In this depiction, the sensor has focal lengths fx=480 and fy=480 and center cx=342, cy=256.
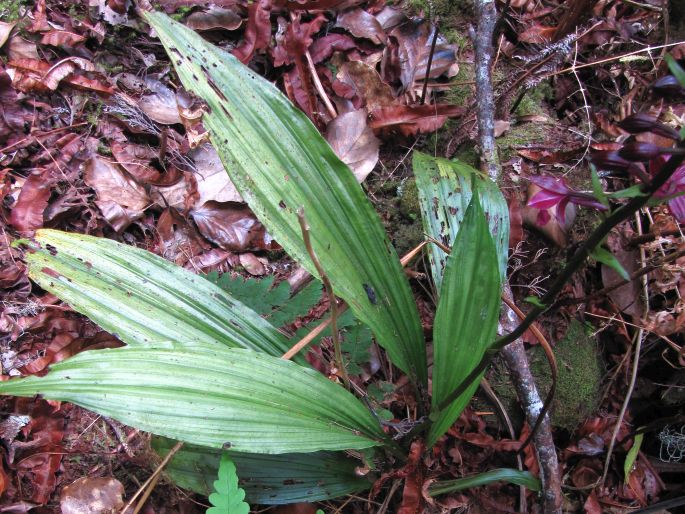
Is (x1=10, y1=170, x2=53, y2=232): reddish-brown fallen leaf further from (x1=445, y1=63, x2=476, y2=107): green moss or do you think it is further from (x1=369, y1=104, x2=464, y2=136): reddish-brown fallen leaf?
(x1=445, y1=63, x2=476, y2=107): green moss

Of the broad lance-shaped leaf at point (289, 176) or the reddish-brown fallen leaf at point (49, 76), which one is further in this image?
the reddish-brown fallen leaf at point (49, 76)

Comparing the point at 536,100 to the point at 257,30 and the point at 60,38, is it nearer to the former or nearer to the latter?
the point at 257,30

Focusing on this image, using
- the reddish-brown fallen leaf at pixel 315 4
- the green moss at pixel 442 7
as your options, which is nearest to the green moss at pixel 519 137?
the green moss at pixel 442 7

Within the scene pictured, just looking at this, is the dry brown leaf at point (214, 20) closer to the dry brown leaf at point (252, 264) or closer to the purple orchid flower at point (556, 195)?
the dry brown leaf at point (252, 264)

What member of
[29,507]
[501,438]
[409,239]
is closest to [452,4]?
[409,239]

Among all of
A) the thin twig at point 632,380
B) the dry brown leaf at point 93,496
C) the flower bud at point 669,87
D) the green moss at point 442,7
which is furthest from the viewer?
the green moss at point 442,7

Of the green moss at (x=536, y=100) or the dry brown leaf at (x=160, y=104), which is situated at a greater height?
the green moss at (x=536, y=100)

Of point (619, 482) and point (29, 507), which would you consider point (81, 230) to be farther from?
point (619, 482)
